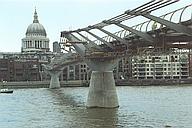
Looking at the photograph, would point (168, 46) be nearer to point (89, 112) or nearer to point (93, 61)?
point (89, 112)

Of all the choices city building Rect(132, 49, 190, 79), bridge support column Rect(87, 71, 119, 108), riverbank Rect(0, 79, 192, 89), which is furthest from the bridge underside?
city building Rect(132, 49, 190, 79)

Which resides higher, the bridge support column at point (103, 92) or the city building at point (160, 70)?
the city building at point (160, 70)

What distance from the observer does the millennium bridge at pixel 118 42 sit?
112 feet

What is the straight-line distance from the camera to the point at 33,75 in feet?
626

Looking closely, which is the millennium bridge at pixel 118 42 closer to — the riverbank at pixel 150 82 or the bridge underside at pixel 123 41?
the bridge underside at pixel 123 41

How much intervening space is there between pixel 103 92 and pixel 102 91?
194 mm

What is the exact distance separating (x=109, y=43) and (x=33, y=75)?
138164mm

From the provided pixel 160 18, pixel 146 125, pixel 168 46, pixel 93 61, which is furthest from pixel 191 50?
pixel 93 61

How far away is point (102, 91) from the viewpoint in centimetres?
5984

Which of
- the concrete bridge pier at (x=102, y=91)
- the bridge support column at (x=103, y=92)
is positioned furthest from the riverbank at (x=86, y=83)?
the bridge support column at (x=103, y=92)

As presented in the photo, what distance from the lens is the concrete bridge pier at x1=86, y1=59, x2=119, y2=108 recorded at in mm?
59469

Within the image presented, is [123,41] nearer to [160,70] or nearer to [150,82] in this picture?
[150,82]

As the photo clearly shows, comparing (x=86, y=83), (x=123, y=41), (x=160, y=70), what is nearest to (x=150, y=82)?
(x=86, y=83)

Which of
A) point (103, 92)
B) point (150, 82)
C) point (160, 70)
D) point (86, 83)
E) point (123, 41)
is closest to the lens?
point (123, 41)
